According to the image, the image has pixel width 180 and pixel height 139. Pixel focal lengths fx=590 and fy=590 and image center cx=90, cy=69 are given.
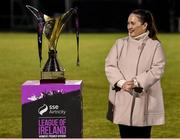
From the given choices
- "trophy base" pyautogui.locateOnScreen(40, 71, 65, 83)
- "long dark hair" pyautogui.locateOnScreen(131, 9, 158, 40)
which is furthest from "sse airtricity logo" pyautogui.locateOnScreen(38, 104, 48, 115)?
"long dark hair" pyautogui.locateOnScreen(131, 9, 158, 40)

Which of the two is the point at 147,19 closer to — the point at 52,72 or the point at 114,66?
the point at 114,66

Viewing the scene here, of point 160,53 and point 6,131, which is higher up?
point 160,53

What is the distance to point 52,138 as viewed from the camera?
4957mm

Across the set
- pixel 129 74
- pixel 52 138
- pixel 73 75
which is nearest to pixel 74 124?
pixel 52 138

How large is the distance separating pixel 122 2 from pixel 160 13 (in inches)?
110

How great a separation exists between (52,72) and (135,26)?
0.82 m

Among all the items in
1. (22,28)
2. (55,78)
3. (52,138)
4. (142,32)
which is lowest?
(22,28)

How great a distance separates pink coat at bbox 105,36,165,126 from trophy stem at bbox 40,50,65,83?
17.5 inches

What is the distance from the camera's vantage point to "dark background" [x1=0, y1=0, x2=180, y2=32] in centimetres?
4125

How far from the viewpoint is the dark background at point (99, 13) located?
41250 mm

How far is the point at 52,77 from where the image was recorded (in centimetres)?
501

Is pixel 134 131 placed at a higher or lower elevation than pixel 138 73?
lower

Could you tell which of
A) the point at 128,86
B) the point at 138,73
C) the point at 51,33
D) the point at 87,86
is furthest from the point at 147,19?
the point at 87,86

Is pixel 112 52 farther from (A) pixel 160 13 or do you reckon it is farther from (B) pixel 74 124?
(A) pixel 160 13
